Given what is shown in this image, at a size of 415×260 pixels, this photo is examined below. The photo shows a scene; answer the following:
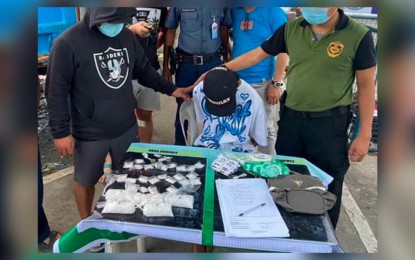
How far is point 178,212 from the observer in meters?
1.26

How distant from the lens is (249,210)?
124cm

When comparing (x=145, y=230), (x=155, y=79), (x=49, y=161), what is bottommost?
(x=49, y=161)

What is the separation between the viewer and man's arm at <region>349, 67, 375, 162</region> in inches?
62.5

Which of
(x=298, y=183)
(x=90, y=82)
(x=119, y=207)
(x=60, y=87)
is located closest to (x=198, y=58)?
(x=90, y=82)

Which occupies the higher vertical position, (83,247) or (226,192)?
(226,192)

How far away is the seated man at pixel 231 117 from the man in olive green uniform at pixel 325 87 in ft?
0.40

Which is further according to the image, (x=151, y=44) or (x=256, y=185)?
(x=151, y=44)

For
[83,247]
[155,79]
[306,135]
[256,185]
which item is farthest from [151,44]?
[83,247]

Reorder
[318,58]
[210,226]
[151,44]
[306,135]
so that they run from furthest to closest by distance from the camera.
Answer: [151,44] → [306,135] → [318,58] → [210,226]

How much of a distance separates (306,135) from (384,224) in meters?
1.21

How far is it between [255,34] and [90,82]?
110 cm

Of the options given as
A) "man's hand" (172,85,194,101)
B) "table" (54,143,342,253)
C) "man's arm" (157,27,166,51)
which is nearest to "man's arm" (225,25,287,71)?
"man's hand" (172,85,194,101)

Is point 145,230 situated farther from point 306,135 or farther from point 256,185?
point 306,135

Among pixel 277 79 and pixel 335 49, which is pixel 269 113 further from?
pixel 335 49
